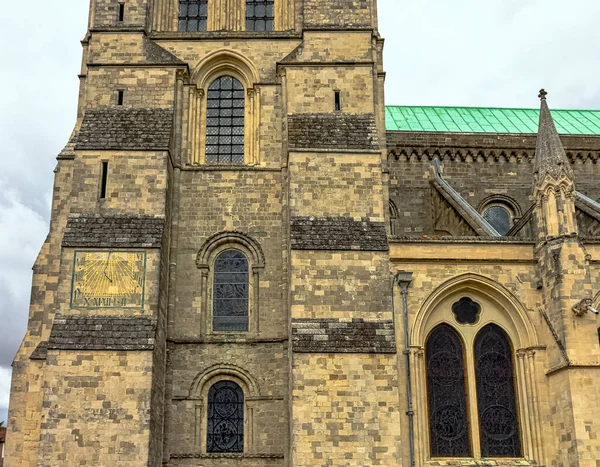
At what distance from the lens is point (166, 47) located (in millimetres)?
24328

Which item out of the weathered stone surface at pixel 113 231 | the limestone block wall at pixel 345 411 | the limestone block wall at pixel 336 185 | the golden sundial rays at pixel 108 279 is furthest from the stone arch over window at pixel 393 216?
the golden sundial rays at pixel 108 279

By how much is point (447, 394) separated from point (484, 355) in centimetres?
146

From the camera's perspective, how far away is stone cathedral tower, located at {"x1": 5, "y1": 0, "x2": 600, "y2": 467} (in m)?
19.5

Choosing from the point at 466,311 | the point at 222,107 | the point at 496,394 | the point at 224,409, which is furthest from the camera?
the point at 222,107

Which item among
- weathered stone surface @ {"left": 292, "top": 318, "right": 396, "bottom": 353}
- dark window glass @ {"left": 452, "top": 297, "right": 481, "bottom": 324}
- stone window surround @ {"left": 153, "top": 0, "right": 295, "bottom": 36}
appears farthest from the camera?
stone window surround @ {"left": 153, "top": 0, "right": 295, "bottom": 36}

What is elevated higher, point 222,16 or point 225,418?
point 222,16

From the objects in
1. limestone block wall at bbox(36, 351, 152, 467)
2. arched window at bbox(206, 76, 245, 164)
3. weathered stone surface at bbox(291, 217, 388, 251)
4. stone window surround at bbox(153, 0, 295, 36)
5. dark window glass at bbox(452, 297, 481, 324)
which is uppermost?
stone window surround at bbox(153, 0, 295, 36)

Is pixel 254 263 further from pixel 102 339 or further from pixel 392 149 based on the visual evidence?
pixel 392 149

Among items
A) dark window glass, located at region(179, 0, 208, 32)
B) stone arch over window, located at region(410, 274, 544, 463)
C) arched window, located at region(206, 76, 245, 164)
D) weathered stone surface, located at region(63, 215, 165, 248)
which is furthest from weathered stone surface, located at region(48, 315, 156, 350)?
dark window glass, located at region(179, 0, 208, 32)

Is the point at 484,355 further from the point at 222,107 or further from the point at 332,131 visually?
the point at 222,107

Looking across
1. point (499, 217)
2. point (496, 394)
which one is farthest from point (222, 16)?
point (496, 394)

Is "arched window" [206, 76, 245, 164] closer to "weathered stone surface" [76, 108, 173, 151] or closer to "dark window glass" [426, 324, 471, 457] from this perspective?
"weathered stone surface" [76, 108, 173, 151]

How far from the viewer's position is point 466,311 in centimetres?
2164

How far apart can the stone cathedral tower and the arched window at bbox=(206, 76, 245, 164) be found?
59 mm
